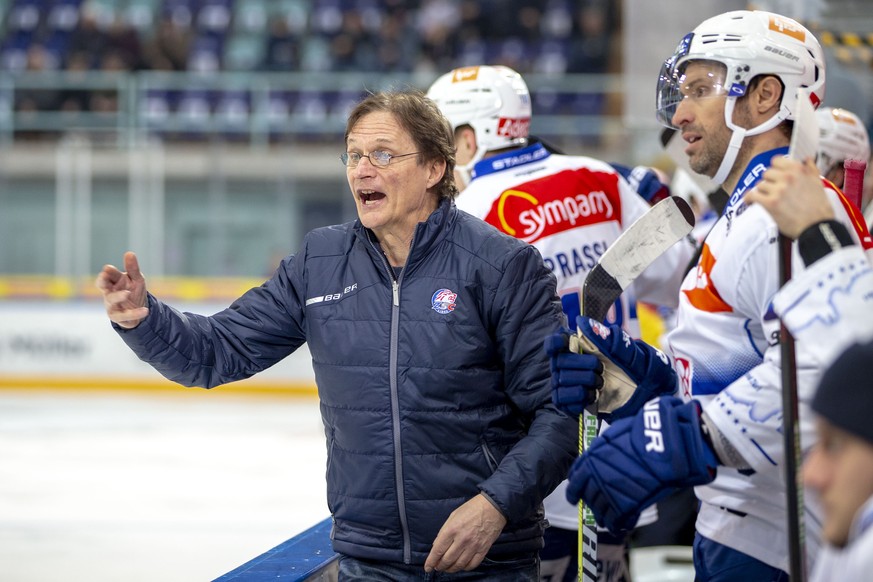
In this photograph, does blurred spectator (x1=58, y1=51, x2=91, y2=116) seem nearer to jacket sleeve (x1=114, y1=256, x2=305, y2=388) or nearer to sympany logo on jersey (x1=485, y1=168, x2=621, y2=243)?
sympany logo on jersey (x1=485, y1=168, x2=621, y2=243)

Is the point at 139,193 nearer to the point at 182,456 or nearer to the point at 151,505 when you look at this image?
the point at 182,456

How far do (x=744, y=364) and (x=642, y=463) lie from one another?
0.33 meters

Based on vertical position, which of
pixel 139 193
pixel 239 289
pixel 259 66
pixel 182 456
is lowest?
pixel 182 456

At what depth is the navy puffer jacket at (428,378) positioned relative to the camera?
6.75 ft

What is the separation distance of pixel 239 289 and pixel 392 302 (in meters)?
8.11

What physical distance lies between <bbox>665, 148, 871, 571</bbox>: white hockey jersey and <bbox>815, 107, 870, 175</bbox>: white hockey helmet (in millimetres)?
1936

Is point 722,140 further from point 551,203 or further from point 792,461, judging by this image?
point 551,203

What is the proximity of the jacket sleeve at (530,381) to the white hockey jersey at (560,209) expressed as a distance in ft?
2.49

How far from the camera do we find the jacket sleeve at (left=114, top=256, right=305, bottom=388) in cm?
219

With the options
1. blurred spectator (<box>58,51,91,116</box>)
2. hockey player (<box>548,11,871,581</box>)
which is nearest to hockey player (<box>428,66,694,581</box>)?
hockey player (<box>548,11,871,581</box>)

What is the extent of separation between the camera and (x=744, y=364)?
1.92 metres

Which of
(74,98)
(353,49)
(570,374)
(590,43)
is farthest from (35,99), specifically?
(570,374)

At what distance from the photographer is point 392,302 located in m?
2.11

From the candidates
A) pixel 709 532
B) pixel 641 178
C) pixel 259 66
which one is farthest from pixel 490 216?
pixel 259 66
